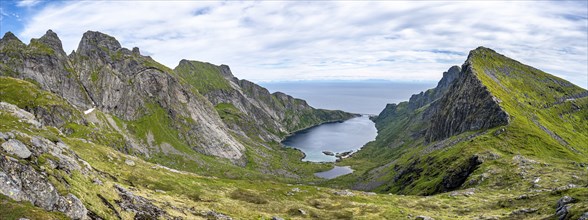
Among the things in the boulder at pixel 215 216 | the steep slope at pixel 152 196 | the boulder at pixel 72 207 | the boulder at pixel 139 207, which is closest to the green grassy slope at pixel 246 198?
the steep slope at pixel 152 196

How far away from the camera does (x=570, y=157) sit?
463 ft

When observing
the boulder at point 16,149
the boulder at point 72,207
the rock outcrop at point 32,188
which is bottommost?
the boulder at point 72,207

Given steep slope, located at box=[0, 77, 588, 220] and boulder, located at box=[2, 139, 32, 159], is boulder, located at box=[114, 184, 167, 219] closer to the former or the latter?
steep slope, located at box=[0, 77, 588, 220]

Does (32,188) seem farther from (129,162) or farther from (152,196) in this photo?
(129,162)

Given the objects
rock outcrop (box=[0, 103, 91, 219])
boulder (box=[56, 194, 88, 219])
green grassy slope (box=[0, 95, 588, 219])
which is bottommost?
green grassy slope (box=[0, 95, 588, 219])

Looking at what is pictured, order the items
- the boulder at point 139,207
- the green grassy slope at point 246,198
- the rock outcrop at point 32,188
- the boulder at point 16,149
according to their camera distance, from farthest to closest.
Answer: the green grassy slope at point 246,198
the boulder at point 139,207
the boulder at point 16,149
the rock outcrop at point 32,188

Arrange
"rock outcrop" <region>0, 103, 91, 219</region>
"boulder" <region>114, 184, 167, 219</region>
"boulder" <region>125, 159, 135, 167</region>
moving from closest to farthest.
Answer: "rock outcrop" <region>0, 103, 91, 219</region>, "boulder" <region>114, 184, 167, 219</region>, "boulder" <region>125, 159, 135, 167</region>

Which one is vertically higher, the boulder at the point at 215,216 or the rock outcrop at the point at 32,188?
the rock outcrop at the point at 32,188

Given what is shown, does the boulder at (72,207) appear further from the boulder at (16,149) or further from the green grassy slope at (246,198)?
the boulder at (16,149)

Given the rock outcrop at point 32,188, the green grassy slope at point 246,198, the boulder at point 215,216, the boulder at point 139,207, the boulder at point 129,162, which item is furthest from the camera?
the boulder at point 129,162

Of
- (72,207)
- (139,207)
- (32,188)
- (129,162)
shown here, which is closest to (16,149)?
(32,188)

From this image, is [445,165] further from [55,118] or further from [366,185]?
[55,118]

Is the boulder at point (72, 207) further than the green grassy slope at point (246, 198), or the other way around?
the green grassy slope at point (246, 198)

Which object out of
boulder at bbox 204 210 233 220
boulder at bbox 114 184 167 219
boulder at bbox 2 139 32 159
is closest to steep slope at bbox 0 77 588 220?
boulder at bbox 2 139 32 159
